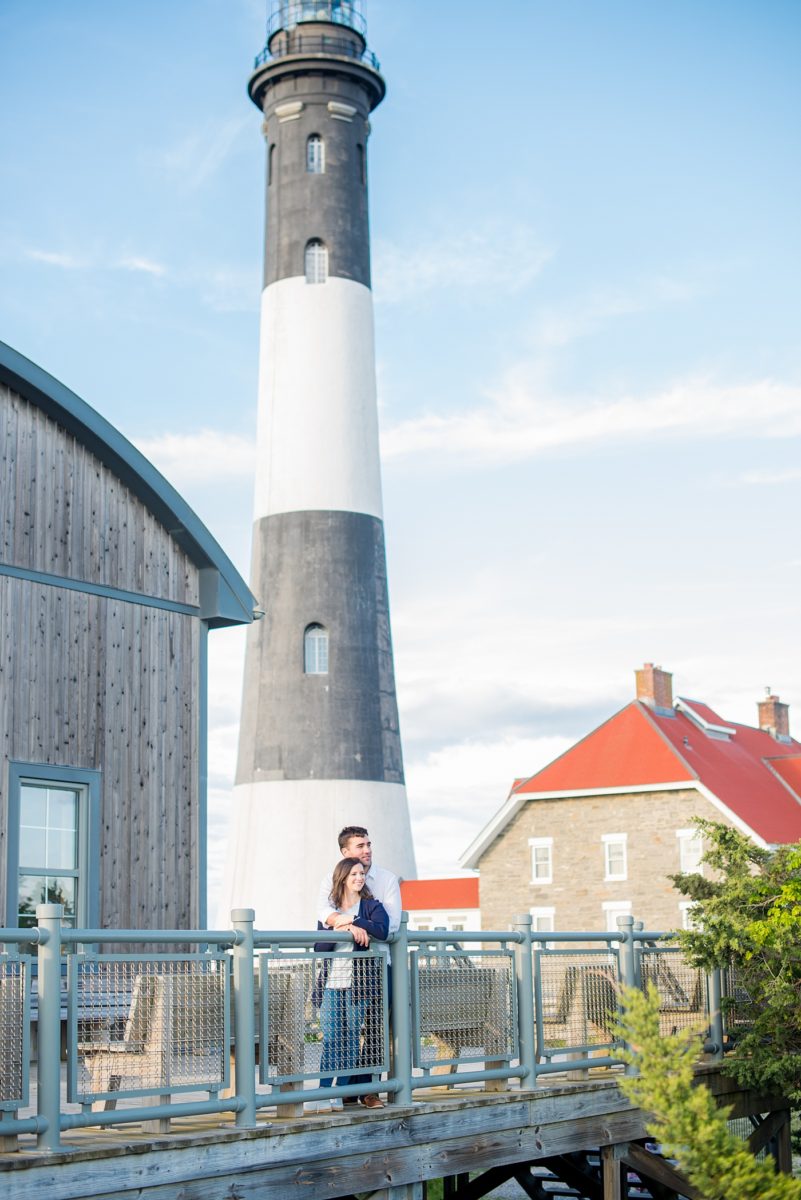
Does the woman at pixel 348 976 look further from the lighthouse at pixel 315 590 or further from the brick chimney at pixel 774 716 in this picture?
the brick chimney at pixel 774 716

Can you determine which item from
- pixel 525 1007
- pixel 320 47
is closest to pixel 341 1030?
pixel 525 1007

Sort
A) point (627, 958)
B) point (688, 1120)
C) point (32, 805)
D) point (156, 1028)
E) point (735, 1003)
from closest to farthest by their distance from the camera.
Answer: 1. point (688, 1120)
2. point (156, 1028)
3. point (627, 958)
4. point (32, 805)
5. point (735, 1003)

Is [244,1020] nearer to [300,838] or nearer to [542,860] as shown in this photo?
[300,838]

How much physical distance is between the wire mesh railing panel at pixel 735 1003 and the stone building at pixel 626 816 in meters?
25.1

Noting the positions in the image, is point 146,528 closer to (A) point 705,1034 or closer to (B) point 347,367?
(A) point 705,1034

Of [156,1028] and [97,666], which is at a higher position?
[97,666]

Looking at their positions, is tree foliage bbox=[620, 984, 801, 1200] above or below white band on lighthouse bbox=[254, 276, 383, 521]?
below

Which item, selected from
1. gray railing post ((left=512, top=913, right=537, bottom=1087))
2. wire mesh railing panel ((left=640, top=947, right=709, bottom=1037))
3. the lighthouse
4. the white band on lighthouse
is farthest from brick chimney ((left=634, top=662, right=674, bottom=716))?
gray railing post ((left=512, top=913, right=537, bottom=1087))

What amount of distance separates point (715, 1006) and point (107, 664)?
6.41 meters

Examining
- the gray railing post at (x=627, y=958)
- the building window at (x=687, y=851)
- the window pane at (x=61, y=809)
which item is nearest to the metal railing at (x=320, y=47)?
the building window at (x=687, y=851)

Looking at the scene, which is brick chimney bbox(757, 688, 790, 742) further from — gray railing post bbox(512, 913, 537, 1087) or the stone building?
gray railing post bbox(512, 913, 537, 1087)

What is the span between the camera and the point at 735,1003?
14.7 m

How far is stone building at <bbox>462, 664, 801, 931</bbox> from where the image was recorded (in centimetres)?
4100

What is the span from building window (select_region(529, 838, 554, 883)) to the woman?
3331cm
